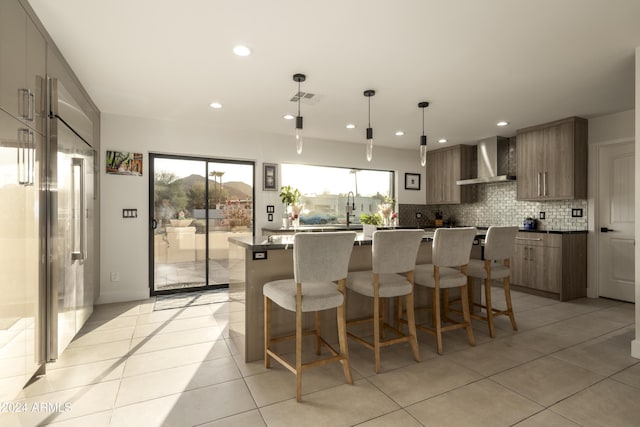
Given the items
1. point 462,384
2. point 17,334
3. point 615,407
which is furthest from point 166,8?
point 615,407

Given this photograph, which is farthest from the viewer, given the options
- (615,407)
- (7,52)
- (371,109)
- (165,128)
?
(165,128)

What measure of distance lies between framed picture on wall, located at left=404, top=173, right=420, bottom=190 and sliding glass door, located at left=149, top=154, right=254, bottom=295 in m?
3.10

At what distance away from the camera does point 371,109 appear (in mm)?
4227

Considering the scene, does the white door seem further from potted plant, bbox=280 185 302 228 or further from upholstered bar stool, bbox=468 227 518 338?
potted plant, bbox=280 185 302 228

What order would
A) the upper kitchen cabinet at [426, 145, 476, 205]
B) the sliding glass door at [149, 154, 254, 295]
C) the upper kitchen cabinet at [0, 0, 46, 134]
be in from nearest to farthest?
the upper kitchen cabinet at [0, 0, 46, 134] → the sliding glass door at [149, 154, 254, 295] → the upper kitchen cabinet at [426, 145, 476, 205]

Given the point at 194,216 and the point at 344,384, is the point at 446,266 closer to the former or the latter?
the point at 344,384

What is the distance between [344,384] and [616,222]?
4.48 metres

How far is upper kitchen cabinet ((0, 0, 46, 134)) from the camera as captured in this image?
6.12 ft

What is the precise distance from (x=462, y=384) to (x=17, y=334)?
9.05ft

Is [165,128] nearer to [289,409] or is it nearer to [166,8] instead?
[166,8]

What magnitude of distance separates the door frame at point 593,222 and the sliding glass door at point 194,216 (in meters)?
4.82

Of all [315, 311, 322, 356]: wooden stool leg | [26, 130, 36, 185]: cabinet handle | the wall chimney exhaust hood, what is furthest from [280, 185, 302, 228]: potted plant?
[26, 130, 36, 185]: cabinet handle

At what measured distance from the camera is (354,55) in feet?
9.20

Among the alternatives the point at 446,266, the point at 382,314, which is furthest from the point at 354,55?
the point at 382,314
